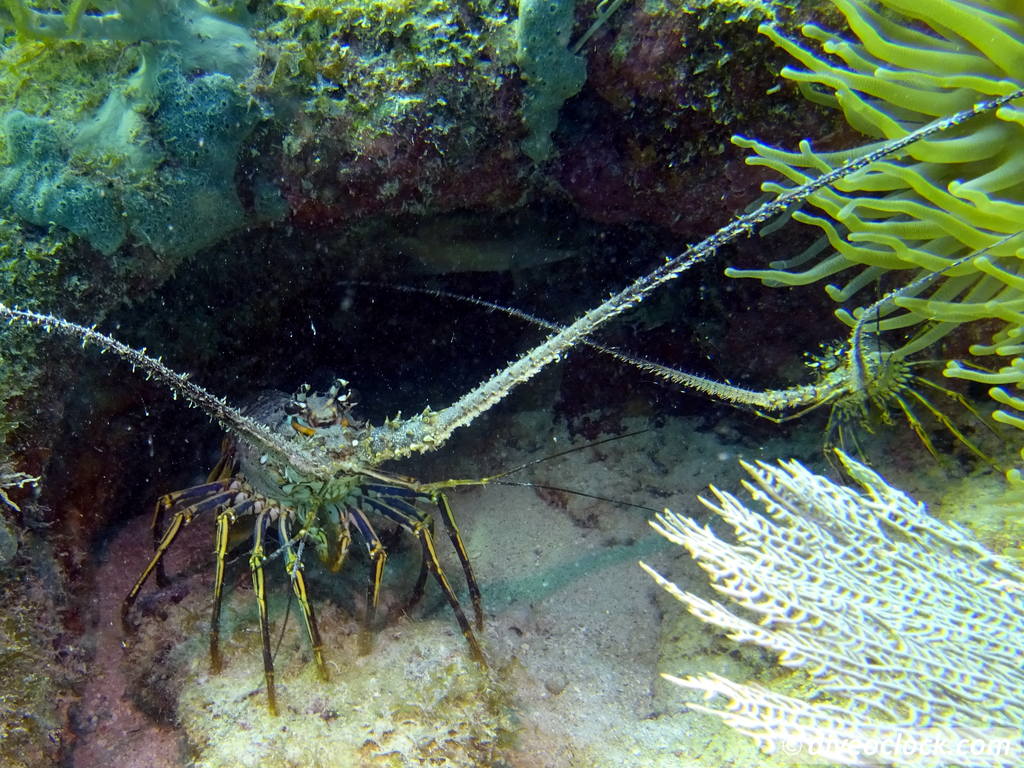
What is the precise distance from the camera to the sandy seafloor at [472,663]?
2686 mm

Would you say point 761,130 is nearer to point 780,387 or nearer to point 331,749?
point 780,387

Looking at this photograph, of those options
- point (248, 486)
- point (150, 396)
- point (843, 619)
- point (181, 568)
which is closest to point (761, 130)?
point (843, 619)

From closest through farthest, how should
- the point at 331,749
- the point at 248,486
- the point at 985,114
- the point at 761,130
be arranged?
the point at 985,114 < the point at 331,749 < the point at 761,130 < the point at 248,486

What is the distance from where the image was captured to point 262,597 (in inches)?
120

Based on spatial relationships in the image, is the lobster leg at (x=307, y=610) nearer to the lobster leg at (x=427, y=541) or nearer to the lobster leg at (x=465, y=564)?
the lobster leg at (x=427, y=541)

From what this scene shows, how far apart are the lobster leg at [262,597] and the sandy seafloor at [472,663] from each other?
8 cm

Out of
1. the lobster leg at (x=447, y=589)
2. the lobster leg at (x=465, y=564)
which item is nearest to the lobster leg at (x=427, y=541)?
the lobster leg at (x=447, y=589)

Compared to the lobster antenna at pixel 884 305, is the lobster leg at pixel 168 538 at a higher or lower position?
lower

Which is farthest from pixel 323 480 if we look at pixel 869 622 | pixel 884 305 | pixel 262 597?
pixel 884 305

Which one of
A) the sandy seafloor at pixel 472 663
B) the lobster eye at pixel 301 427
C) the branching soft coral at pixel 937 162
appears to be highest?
the branching soft coral at pixel 937 162

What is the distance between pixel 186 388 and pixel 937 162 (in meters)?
3.08

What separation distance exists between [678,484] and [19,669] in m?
3.87

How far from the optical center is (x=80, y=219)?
2.76 m

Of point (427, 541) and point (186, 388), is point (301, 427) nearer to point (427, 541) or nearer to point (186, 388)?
point (427, 541)
